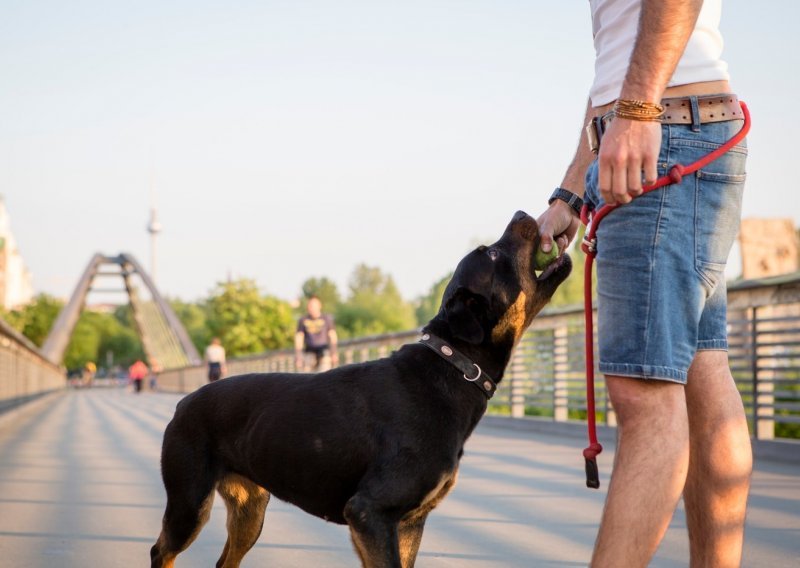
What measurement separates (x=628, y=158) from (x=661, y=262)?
0.28 meters

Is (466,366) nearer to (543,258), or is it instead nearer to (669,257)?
(543,258)

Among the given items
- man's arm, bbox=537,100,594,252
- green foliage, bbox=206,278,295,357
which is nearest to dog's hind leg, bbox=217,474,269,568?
man's arm, bbox=537,100,594,252

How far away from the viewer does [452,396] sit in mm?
3314

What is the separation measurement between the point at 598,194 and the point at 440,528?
115 inches

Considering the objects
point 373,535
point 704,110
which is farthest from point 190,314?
point 704,110

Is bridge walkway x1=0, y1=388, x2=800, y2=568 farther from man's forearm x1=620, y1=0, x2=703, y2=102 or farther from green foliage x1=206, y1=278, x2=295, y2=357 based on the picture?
green foliage x1=206, y1=278, x2=295, y2=357

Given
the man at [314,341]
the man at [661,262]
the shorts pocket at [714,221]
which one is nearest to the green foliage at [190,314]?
the man at [314,341]

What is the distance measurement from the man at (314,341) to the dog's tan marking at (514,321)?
11.4 meters

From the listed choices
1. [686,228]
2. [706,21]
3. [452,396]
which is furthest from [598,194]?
[452,396]

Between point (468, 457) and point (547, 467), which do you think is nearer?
point (547, 467)

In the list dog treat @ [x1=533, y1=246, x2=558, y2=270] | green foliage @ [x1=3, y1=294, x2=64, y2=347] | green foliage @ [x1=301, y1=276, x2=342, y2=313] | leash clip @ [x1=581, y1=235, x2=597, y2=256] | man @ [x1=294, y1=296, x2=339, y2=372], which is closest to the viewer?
leash clip @ [x1=581, y1=235, x2=597, y2=256]

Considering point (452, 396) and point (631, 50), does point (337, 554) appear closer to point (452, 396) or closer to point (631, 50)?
point (452, 396)

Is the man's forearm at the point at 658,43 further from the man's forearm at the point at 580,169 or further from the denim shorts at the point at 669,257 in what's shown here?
the man's forearm at the point at 580,169

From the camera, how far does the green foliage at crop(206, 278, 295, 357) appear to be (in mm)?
77750
